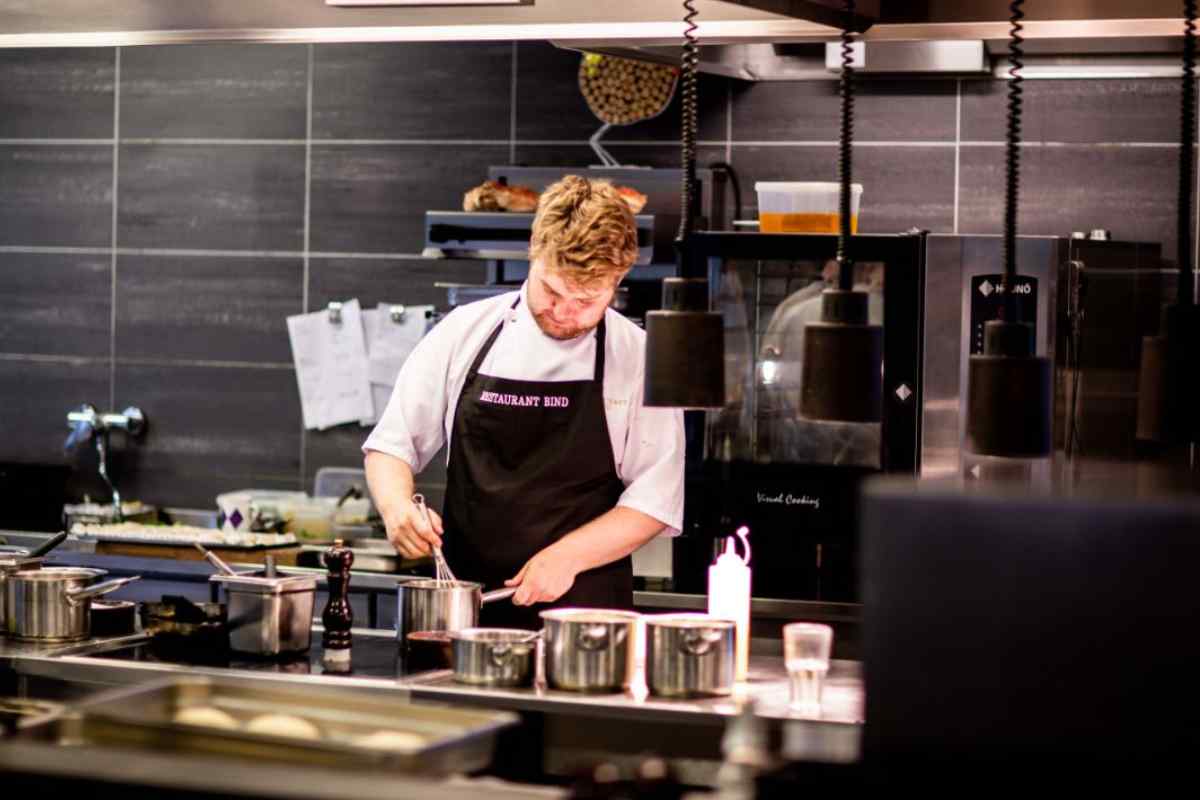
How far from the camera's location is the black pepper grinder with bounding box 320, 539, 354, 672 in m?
3.31

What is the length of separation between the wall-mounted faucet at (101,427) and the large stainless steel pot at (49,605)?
2897 millimetres

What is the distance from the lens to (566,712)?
2.93 m

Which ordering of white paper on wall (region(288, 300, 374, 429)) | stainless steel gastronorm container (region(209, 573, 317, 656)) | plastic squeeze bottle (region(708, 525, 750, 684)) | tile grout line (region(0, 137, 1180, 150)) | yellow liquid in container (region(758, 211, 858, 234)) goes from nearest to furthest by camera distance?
plastic squeeze bottle (region(708, 525, 750, 684)), stainless steel gastronorm container (region(209, 573, 317, 656)), yellow liquid in container (region(758, 211, 858, 234)), tile grout line (region(0, 137, 1180, 150)), white paper on wall (region(288, 300, 374, 429))

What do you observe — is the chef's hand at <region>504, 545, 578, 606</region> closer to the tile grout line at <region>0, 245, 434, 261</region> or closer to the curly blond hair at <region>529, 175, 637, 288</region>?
the curly blond hair at <region>529, 175, 637, 288</region>

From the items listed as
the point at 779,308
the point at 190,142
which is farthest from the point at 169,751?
the point at 190,142

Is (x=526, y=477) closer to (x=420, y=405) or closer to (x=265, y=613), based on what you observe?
(x=420, y=405)

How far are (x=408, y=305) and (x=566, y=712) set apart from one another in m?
3.38

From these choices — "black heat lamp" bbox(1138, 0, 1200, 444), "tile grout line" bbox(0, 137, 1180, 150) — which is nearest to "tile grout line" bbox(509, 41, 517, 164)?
"tile grout line" bbox(0, 137, 1180, 150)

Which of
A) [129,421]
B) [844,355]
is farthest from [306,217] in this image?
[844,355]

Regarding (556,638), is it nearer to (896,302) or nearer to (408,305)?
(896,302)

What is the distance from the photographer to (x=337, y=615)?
334 cm

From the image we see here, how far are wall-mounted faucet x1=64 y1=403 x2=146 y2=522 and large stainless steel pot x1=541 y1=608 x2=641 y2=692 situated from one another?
12.2ft

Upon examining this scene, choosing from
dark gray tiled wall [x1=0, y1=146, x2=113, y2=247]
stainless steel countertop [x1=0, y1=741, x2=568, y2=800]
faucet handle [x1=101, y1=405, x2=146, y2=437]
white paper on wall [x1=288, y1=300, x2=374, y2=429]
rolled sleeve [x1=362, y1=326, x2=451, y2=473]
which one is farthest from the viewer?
dark gray tiled wall [x1=0, y1=146, x2=113, y2=247]

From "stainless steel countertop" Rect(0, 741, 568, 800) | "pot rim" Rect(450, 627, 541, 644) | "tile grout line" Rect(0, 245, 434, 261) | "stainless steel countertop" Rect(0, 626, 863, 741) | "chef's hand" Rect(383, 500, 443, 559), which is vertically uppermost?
"tile grout line" Rect(0, 245, 434, 261)
